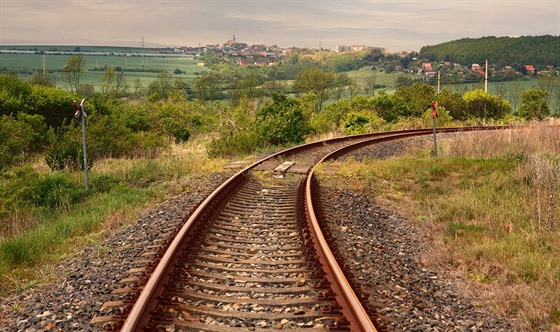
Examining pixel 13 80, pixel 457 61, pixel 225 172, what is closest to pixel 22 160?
pixel 13 80

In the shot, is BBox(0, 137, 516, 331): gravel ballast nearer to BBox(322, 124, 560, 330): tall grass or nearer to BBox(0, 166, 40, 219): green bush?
BBox(322, 124, 560, 330): tall grass

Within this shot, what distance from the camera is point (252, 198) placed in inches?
386

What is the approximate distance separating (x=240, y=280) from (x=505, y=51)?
131 metres

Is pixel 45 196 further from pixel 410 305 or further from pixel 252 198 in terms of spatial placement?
A: pixel 410 305

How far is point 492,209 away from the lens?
Answer: 8.61 metres

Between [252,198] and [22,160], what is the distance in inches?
513

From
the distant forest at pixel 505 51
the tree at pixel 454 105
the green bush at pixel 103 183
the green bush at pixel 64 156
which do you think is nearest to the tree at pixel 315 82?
the tree at pixel 454 105

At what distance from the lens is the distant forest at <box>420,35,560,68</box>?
11056 centimetres

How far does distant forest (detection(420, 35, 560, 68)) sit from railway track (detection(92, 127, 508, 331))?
380ft

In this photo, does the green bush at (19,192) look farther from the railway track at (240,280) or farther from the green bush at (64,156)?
the railway track at (240,280)

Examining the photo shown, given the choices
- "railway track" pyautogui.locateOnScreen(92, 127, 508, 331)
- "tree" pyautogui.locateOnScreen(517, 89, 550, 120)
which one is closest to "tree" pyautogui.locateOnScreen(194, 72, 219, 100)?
"tree" pyautogui.locateOnScreen(517, 89, 550, 120)

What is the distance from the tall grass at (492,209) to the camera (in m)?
5.35

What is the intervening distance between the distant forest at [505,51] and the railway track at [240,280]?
115674 millimetres

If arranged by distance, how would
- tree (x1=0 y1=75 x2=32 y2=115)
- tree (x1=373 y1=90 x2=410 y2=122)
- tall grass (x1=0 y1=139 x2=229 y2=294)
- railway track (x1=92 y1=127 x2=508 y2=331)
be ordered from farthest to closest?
Result: tree (x1=373 y1=90 x2=410 y2=122) < tree (x1=0 y1=75 x2=32 y2=115) < tall grass (x1=0 y1=139 x2=229 y2=294) < railway track (x1=92 y1=127 x2=508 y2=331)
